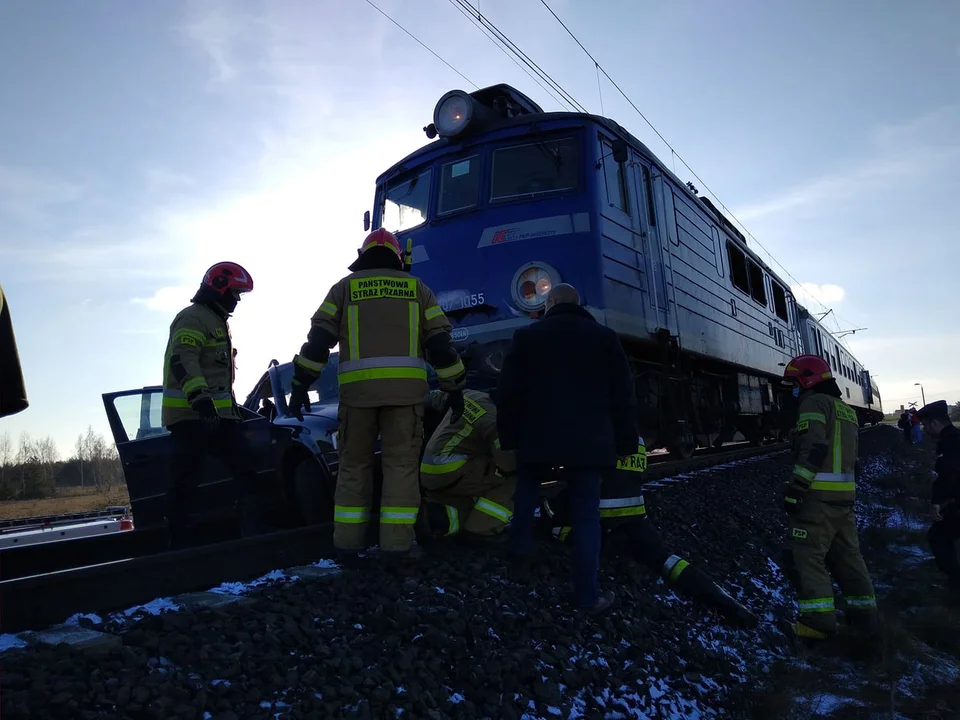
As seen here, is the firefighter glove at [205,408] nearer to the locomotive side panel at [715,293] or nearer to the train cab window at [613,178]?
the train cab window at [613,178]

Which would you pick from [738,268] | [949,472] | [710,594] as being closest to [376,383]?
[710,594]

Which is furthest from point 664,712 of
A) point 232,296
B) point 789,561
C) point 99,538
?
point 99,538

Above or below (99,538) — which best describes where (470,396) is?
above

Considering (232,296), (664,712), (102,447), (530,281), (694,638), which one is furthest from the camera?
(102,447)

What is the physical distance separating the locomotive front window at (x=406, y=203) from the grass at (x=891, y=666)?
17.5ft

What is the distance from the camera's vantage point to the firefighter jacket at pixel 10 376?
163 cm

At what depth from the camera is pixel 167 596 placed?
3318 millimetres

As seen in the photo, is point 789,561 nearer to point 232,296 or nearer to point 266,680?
point 266,680

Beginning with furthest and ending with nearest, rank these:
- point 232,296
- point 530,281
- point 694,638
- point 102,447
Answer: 1. point 102,447
2. point 530,281
3. point 232,296
4. point 694,638

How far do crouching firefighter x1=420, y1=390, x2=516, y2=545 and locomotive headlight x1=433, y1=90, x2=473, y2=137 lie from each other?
378 cm

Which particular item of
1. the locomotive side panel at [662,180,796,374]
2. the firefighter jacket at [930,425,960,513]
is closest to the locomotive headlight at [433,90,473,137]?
the locomotive side panel at [662,180,796,374]

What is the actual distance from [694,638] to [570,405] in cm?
134

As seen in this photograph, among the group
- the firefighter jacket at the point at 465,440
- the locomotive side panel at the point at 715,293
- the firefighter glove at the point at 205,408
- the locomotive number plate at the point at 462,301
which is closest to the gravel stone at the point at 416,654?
the firefighter jacket at the point at 465,440

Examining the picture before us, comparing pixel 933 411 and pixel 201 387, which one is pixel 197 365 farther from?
pixel 933 411
